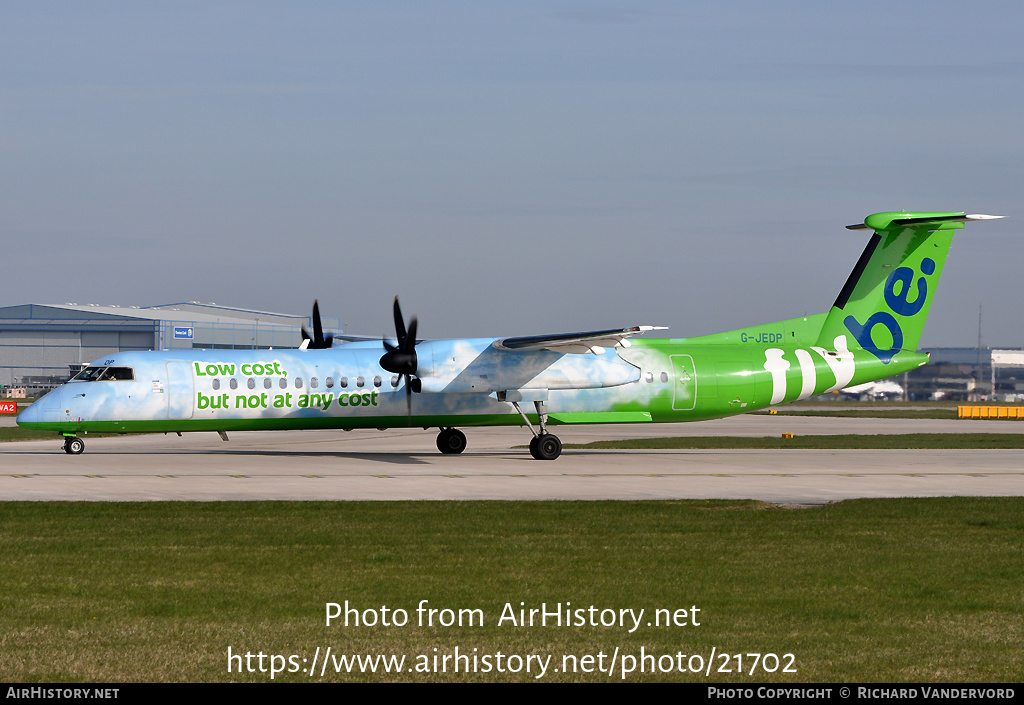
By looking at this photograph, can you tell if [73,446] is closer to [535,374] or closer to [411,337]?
[411,337]

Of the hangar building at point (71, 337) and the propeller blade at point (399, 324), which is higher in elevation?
the hangar building at point (71, 337)

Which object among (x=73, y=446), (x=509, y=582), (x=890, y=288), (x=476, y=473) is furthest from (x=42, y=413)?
(x=890, y=288)

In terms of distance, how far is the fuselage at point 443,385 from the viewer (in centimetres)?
3359

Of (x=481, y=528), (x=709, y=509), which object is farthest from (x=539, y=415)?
(x=481, y=528)

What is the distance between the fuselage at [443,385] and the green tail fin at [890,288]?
526 millimetres

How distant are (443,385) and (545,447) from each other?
3890 millimetres

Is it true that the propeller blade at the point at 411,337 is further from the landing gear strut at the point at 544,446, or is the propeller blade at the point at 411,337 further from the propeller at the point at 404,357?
the landing gear strut at the point at 544,446

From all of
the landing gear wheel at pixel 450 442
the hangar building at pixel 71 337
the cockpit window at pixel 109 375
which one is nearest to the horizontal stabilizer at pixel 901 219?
the landing gear wheel at pixel 450 442

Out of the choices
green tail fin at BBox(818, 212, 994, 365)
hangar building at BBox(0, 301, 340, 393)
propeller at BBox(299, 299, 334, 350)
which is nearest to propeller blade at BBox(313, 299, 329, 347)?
propeller at BBox(299, 299, 334, 350)

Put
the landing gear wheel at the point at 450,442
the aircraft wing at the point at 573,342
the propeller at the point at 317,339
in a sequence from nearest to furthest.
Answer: the aircraft wing at the point at 573,342, the landing gear wheel at the point at 450,442, the propeller at the point at 317,339

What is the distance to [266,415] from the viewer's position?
3409cm

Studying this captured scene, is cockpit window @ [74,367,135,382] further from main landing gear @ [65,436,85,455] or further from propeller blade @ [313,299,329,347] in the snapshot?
propeller blade @ [313,299,329,347]

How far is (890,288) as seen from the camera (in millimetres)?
37594

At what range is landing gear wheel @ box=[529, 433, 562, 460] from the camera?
1374 inches
